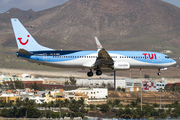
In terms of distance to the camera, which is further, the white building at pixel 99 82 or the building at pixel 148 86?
the white building at pixel 99 82

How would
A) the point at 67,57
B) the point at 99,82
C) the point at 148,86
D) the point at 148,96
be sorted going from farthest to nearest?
the point at 99,82, the point at 148,86, the point at 148,96, the point at 67,57

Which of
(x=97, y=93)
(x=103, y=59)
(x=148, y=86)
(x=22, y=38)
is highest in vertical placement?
(x=22, y=38)

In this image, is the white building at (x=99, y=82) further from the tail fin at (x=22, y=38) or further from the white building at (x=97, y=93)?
the tail fin at (x=22, y=38)

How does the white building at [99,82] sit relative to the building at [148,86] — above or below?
above

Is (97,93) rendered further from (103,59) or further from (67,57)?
(67,57)

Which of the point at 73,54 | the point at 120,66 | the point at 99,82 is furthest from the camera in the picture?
the point at 99,82

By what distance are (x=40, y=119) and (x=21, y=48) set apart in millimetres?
29529

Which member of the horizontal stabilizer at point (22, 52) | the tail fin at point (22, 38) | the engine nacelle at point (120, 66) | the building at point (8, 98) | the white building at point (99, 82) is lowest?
the building at point (8, 98)

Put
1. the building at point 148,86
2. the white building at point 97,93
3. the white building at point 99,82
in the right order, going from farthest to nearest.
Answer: the white building at point 99,82 → the building at point 148,86 → the white building at point 97,93

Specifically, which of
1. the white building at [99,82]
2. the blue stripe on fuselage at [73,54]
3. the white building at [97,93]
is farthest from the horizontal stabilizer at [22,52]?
the white building at [99,82]

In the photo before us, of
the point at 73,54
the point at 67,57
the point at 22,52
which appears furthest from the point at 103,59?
the point at 22,52

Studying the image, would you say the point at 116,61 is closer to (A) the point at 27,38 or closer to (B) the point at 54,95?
(A) the point at 27,38

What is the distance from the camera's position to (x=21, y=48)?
5759 centimetres

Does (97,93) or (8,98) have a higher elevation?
(97,93)
